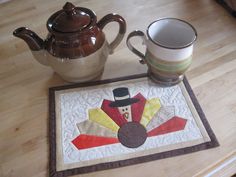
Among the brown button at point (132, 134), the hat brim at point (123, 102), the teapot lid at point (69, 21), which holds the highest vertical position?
the teapot lid at point (69, 21)

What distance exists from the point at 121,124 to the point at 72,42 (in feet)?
0.65

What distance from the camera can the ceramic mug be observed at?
578 mm

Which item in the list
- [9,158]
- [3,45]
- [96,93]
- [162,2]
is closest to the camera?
[9,158]

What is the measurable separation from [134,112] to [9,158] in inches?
10.6

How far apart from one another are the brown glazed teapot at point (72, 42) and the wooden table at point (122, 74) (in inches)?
3.1

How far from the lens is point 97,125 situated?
1.91 ft

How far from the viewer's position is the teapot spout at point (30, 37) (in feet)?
1.88

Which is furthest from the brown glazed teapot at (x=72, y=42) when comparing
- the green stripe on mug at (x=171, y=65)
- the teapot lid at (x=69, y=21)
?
the green stripe on mug at (x=171, y=65)

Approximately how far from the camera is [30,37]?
58cm

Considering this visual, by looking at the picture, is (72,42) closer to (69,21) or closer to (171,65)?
(69,21)

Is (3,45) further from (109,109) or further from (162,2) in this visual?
(162,2)

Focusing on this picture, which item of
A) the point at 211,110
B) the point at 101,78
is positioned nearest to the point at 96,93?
the point at 101,78

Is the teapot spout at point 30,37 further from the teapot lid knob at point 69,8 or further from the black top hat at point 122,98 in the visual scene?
the black top hat at point 122,98

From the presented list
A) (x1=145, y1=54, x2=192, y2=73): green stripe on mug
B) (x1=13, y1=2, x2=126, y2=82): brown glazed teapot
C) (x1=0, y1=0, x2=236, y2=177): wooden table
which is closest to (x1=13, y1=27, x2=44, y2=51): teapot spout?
(x1=13, y1=2, x2=126, y2=82): brown glazed teapot
